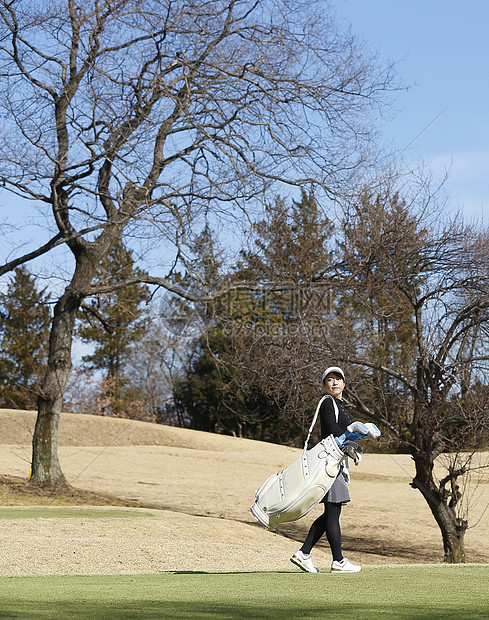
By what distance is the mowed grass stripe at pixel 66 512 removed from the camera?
14508 millimetres

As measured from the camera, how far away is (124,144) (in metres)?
16.4

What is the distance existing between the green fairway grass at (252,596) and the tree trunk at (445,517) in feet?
21.0

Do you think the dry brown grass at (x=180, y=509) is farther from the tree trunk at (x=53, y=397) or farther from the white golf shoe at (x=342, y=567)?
the white golf shoe at (x=342, y=567)

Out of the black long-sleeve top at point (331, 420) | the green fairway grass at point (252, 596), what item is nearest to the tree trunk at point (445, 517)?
the green fairway grass at point (252, 596)

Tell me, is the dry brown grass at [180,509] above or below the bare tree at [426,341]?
below

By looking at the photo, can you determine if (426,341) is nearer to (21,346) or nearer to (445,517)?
(445,517)

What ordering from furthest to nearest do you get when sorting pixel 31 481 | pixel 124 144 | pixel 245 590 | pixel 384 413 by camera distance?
pixel 31 481 → pixel 124 144 → pixel 384 413 → pixel 245 590

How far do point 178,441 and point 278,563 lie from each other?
81.5ft

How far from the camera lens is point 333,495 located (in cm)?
723

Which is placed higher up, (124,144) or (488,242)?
(124,144)

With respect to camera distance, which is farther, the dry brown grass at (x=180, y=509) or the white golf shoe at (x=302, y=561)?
the dry brown grass at (x=180, y=509)

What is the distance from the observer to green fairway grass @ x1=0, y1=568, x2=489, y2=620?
15.2 ft

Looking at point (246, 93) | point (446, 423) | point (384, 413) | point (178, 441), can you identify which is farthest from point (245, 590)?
point (178, 441)

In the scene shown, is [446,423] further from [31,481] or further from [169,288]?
[31,481]
